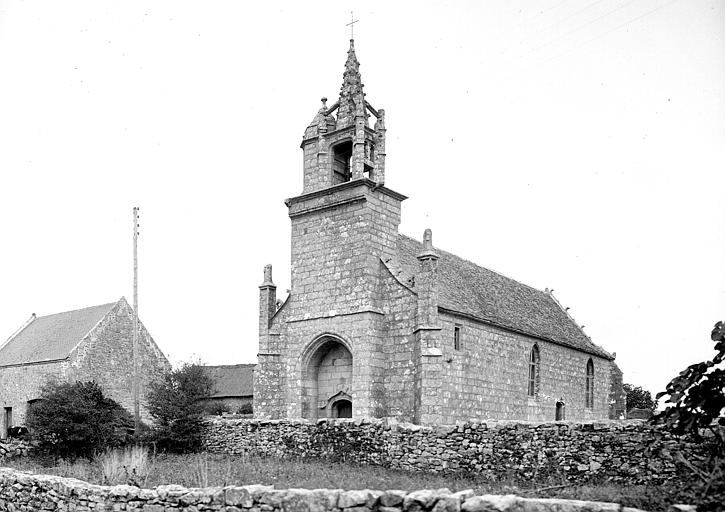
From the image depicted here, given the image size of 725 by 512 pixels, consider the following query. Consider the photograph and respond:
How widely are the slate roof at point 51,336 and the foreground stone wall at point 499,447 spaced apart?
24.7 m

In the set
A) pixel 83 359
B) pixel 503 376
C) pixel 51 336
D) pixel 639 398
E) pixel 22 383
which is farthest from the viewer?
pixel 639 398

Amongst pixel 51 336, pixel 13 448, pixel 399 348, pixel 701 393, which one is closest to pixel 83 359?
pixel 51 336

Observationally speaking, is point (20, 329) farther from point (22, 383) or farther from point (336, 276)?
point (336, 276)

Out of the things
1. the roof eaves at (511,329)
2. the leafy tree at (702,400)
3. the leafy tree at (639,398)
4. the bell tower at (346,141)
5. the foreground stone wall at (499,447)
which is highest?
the bell tower at (346,141)

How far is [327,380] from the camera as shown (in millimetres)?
26156

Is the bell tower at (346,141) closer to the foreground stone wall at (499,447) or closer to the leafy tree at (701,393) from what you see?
the foreground stone wall at (499,447)

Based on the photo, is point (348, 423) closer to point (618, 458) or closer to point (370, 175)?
point (618, 458)

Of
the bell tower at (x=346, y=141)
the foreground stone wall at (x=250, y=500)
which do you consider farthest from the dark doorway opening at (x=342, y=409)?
the foreground stone wall at (x=250, y=500)

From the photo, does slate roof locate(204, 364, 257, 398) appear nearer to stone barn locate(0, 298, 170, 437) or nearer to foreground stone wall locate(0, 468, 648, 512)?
stone barn locate(0, 298, 170, 437)

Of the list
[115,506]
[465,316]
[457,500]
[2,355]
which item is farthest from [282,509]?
[2,355]

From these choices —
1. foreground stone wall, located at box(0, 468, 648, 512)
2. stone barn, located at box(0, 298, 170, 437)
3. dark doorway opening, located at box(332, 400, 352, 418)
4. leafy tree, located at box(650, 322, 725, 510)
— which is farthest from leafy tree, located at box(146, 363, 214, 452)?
leafy tree, located at box(650, 322, 725, 510)

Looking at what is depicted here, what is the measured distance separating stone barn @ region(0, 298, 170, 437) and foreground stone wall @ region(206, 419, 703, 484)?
22.2 m

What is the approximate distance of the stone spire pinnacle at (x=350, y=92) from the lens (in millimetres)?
26641

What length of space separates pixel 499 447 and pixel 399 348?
31.3ft
